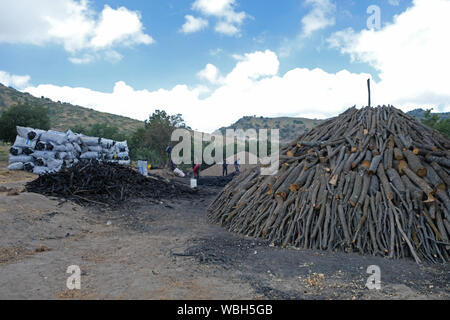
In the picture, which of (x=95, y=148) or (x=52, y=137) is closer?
(x=52, y=137)

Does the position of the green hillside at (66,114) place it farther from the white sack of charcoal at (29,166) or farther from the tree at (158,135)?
the white sack of charcoal at (29,166)

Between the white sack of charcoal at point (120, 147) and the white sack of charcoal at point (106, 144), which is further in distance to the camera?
the white sack of charcoal at point (120, 147)

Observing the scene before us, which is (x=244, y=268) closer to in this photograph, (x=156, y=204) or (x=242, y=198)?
(x=242, y=198)

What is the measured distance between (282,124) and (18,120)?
49122 millimetres

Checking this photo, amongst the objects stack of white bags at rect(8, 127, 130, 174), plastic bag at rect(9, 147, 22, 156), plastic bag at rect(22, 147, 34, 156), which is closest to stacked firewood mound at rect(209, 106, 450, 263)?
stack of white bags at rect(8, 127, 130, 174)

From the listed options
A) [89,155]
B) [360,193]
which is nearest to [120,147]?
[89,155]

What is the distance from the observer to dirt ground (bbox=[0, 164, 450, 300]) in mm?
3359

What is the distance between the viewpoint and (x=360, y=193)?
5.16 m

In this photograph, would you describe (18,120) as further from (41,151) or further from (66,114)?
(66,114)

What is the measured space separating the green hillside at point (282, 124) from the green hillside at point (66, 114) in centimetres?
2273

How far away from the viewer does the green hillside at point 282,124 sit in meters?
56.9

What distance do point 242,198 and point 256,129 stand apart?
55.6 m

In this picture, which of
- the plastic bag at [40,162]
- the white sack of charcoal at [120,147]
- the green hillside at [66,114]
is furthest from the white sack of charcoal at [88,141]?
the green hillside at [66,114]
